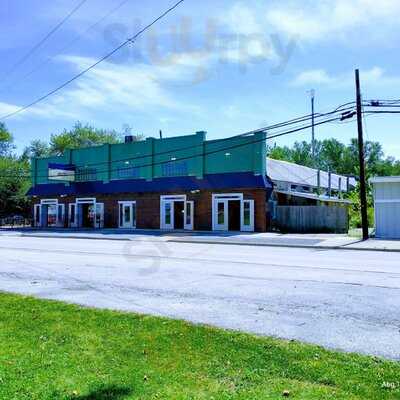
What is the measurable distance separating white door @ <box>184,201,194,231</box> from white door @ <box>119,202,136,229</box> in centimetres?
531

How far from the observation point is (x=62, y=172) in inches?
1748

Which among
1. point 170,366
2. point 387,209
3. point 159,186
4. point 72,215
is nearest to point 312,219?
point 387,209

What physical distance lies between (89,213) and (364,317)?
39.0 meters

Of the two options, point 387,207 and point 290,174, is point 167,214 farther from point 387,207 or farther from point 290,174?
point 387,207

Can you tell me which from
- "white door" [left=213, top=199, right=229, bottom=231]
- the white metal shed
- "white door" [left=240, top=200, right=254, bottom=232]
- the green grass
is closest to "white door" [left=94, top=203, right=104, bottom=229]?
"white door" [left=213, top=199, right=229, bottom=231]

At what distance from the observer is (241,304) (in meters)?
8.27

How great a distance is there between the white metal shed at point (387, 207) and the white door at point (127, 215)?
20066 mm

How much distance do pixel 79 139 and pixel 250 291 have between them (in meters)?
72.5

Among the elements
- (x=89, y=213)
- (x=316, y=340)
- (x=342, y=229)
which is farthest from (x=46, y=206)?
(x=316, y=340)

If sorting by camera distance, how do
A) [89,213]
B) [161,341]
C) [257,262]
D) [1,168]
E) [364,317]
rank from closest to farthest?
1. [161,341]
2. [364,317]
3. [257,262]
4. [89,213]
5. [1,168]

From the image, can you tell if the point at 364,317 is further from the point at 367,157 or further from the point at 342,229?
the point at 367,157

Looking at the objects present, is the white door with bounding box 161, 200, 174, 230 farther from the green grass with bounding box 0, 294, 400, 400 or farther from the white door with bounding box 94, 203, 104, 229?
the green grass with bounding box 0, 294, 400, 400

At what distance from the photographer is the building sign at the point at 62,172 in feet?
144

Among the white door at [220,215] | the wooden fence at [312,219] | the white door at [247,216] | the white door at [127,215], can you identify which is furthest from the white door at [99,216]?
the wooden fence at [312,219]
